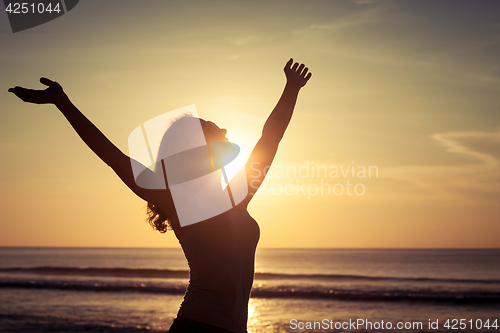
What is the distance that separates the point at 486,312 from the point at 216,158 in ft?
54.2

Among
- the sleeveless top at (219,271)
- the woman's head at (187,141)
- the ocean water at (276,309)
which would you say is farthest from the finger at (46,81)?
the ocean water at (276,309)

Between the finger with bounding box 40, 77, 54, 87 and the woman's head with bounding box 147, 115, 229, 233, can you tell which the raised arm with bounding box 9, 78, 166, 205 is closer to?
the finger with bounding box 40, 77, 54, 87

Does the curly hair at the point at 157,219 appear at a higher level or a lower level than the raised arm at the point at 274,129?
lower

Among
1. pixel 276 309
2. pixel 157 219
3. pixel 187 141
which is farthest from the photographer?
pixel 276 309

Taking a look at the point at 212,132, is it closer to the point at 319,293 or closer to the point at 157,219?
the point at 157,219

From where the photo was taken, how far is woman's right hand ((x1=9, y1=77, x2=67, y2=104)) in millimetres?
1659

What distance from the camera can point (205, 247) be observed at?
5.88 ft

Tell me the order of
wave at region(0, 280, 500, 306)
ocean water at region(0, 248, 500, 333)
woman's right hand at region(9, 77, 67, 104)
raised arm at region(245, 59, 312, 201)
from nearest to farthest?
woman's right hand at region(9, 77, 67, 104) < raised arm at region(245, 59, 312, 201) < ocean water at region(0, 248, 500, 333) < wave at region(0, 280, 500, 306)

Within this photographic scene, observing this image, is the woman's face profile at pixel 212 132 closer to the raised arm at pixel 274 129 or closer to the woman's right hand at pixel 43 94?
the raised arm at pixel 274 129

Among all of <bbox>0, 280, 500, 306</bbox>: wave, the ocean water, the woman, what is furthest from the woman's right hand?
<bbox>0, 280, 500, 306</bbox>: wave

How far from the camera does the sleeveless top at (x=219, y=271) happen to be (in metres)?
1.75

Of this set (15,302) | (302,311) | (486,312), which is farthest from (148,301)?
(486,312)

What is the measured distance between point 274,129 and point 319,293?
1899 cm

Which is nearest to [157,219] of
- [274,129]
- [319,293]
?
[274,129]
